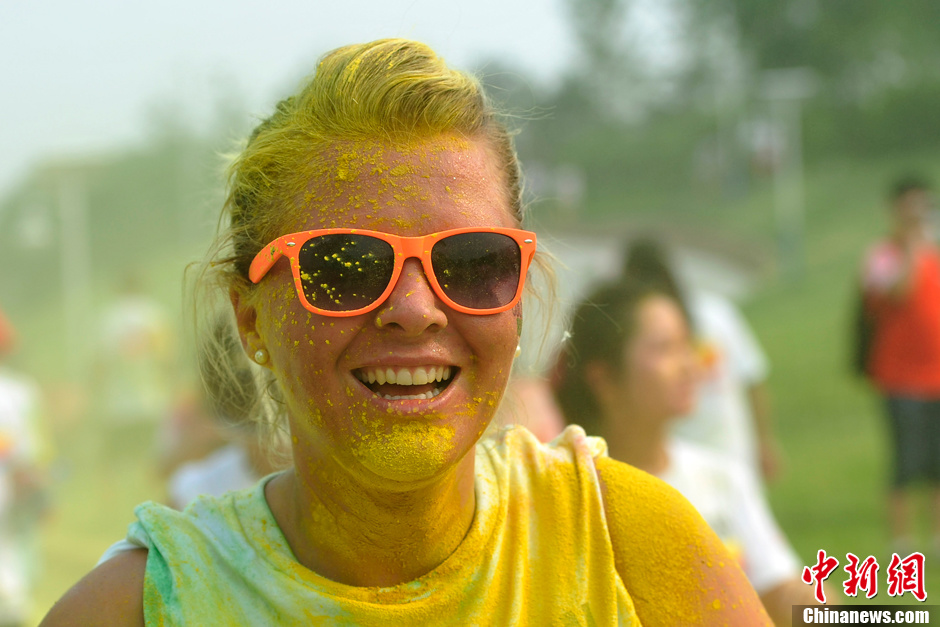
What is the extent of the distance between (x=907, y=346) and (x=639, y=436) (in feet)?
12.7

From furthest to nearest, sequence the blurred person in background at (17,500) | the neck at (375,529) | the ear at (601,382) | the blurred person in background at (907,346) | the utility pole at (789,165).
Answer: the utility pole at (789,165)
the blurred person in background at (907,346)
the blurred person in background at (17,500)
the ear at (601,382)
the neck at (375,529)

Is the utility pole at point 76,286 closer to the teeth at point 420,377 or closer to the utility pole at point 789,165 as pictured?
the utility pole at point 789,165

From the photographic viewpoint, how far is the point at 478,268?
4.75ft

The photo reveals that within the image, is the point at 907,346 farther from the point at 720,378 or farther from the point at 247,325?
the point at 247,325

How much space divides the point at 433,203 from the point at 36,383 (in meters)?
7.52

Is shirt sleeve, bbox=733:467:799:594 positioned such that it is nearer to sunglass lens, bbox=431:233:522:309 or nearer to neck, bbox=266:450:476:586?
neck, bbox=266:450:476:586

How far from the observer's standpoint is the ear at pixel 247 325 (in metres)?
1.60

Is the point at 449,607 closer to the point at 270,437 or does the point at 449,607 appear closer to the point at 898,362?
the point at 270,437

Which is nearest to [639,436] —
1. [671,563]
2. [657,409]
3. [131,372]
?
[657,409]

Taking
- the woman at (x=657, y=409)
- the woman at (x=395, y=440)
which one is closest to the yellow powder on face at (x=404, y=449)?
the woman at (x=395, y=440)

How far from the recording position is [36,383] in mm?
8031

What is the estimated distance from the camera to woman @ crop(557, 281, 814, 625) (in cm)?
326

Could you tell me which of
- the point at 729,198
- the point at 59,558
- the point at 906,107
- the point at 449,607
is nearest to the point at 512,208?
the point at 449,607

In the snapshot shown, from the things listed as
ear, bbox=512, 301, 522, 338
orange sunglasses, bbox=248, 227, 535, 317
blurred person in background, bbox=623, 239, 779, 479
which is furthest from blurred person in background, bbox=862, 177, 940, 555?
orange sunglasses, bbox=248, 227, 535, 317
